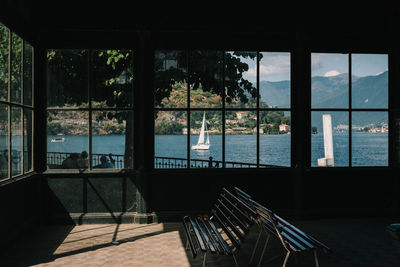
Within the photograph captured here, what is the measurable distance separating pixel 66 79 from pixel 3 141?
1.92 m

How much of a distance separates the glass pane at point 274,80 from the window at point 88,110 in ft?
8.08

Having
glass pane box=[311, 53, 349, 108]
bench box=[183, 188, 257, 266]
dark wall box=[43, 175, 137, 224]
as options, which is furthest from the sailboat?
glass pane box=[311, 53, 349, 108]

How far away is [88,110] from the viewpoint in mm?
6863

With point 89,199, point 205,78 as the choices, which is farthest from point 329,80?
point 89,199

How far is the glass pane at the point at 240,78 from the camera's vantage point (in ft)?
23.6

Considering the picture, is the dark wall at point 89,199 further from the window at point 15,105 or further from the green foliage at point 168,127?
the green foliage at point 168,127

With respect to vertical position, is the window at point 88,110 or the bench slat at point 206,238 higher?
the window at point 88,110

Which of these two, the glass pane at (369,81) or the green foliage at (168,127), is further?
the glass pane at (369,81)

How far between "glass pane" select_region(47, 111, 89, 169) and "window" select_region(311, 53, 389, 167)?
423cm

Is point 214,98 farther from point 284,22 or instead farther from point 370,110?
point 370,110

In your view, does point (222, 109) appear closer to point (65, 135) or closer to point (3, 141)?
point (65, 135)

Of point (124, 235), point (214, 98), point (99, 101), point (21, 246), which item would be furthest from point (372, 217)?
point (21, 246)

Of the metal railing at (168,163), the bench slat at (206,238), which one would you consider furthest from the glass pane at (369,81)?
the bench slat at (206,238)

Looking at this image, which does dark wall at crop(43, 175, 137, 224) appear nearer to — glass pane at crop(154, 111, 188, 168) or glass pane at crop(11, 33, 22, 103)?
glass pane at crop(154, 111, 188, 168)
